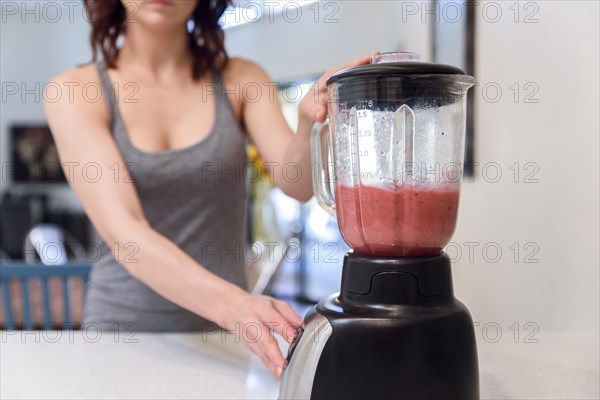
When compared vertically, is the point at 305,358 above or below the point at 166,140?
below

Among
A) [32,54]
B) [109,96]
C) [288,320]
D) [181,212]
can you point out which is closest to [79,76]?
[109,96]

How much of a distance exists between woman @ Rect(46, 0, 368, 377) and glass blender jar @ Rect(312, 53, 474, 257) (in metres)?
0.27

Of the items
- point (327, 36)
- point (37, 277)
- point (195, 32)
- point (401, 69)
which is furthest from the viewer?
point (327, 36)

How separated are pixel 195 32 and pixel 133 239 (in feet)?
1.69

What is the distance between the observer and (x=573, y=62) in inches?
30.8

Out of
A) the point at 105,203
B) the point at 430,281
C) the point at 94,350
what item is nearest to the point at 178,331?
the point at 94,350

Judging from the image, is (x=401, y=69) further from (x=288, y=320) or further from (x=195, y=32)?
(x=195, y=32)

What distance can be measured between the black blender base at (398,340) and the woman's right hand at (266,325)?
0.42 feet

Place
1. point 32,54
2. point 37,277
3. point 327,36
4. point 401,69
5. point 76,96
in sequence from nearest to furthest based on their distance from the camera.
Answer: point 401,69 → point 76,96 → point 37,277 → point 327,36 → point 32,54

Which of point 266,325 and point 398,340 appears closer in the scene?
point 398,340

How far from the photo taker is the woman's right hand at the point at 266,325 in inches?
26.7

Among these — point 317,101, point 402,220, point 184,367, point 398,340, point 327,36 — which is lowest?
point 184,367

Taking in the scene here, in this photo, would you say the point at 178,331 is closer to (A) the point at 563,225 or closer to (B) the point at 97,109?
(B) the point at 97,109

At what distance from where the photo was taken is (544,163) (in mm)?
899
